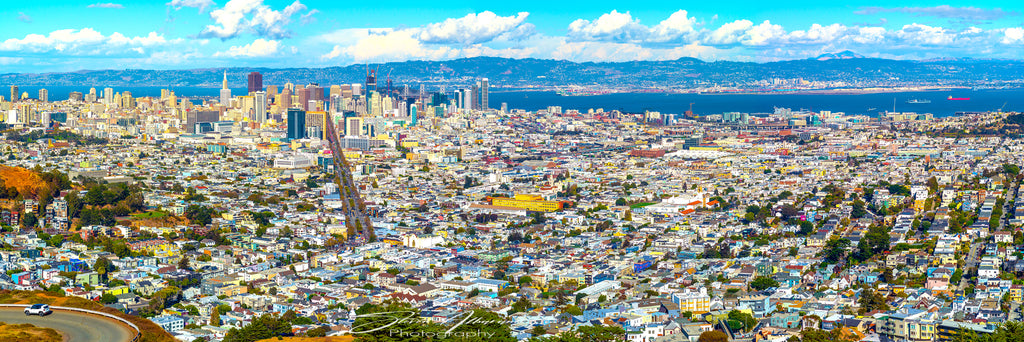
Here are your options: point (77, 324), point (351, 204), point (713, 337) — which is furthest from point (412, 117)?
point (77, 324)

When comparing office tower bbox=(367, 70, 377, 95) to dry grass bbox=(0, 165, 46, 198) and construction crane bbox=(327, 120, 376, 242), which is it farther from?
dry grass bbox=(0, 165, 46, 198)

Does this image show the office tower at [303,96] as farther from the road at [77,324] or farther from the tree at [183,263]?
the road at [77,324]

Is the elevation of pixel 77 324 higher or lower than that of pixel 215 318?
higher

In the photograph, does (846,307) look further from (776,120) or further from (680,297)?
(776,120)

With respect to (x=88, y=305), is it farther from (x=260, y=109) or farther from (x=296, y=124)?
(x=260, y=109)

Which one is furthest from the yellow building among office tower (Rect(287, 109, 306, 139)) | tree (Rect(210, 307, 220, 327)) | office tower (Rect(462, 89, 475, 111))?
office tower (Rect(462, 89, 475, 111))

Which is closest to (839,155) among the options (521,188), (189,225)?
(521,188)

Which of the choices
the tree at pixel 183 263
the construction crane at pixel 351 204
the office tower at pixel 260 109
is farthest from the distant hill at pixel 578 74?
the tree at pixel 183 263
